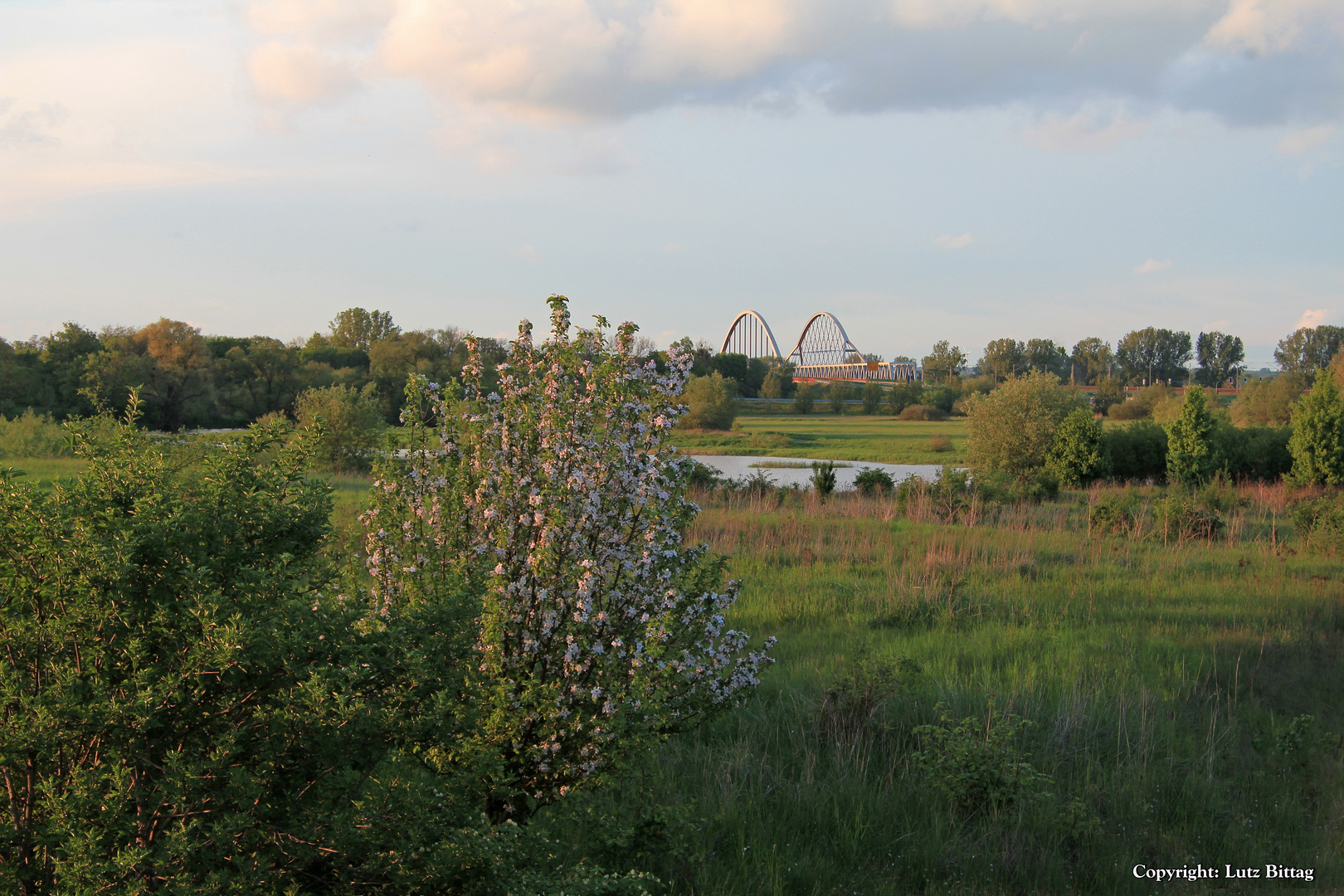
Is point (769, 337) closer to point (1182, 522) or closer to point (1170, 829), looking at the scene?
point (1182, 522)

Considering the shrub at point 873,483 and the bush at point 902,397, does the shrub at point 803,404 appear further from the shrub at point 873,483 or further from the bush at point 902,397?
the shrub at point 873,483

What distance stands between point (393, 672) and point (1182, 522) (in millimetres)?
16235

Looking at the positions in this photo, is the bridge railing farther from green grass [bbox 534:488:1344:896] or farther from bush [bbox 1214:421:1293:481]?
green grass [bbox 534:488:1344:896]

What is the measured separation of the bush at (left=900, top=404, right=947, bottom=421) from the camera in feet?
304

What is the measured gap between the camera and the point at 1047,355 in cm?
15800

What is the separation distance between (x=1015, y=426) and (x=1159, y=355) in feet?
519

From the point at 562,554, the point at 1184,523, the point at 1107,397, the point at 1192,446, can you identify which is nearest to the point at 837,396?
the point at 1107,397

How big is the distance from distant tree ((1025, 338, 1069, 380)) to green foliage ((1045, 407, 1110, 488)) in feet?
449

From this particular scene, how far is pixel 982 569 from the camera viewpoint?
38.7 ft

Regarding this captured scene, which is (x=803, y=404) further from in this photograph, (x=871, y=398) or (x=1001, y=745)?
(x=1001, y=745)

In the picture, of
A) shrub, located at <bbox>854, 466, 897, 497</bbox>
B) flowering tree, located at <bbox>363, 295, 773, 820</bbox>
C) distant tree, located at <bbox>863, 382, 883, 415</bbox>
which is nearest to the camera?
flowering tree, located at <bbox>363, 295, 773, 820</bbox>

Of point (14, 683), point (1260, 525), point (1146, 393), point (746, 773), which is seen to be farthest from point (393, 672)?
point (1146, 393)

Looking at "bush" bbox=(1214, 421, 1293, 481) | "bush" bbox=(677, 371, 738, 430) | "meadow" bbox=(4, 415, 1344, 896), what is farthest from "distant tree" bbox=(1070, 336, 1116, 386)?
"meadow" bbox=(4, 415, 1344, 896)

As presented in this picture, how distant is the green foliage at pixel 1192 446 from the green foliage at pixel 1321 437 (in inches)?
90.7
